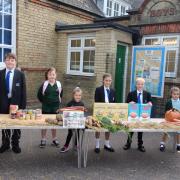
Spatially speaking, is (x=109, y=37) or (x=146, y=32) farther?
(x=146, y=32)

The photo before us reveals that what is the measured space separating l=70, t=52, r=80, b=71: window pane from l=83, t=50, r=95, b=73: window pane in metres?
0.32

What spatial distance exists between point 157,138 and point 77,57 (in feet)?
17.2

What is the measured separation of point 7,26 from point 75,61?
115 inches

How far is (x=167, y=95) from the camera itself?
29.8ft

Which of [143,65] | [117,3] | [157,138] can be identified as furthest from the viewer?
[117,3]

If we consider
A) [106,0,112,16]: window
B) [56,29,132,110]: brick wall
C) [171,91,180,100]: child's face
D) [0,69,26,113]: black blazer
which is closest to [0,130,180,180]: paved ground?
[0,69,26,113]: black blazer

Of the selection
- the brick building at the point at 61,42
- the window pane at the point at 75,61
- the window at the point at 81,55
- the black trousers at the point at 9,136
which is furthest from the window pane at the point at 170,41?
the black trousers at the point at 9,136

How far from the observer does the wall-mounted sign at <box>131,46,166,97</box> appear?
25.5 feet

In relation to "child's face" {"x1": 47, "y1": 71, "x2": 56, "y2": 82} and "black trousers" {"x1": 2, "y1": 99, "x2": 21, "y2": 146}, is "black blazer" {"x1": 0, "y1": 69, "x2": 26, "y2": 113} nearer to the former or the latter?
"black trousers" {"x1": 2, "y1": 99, "x2": 21, "y2": 146}

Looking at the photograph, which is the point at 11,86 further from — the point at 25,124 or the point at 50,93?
the point at 25,124

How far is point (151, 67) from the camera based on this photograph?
802 cm

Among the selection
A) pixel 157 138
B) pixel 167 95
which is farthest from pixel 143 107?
pixel 167 95

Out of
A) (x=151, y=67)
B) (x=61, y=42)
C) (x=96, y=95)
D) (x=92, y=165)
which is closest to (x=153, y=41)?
(x=151, y=67)

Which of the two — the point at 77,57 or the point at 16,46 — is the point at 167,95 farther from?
the point at 16,46
